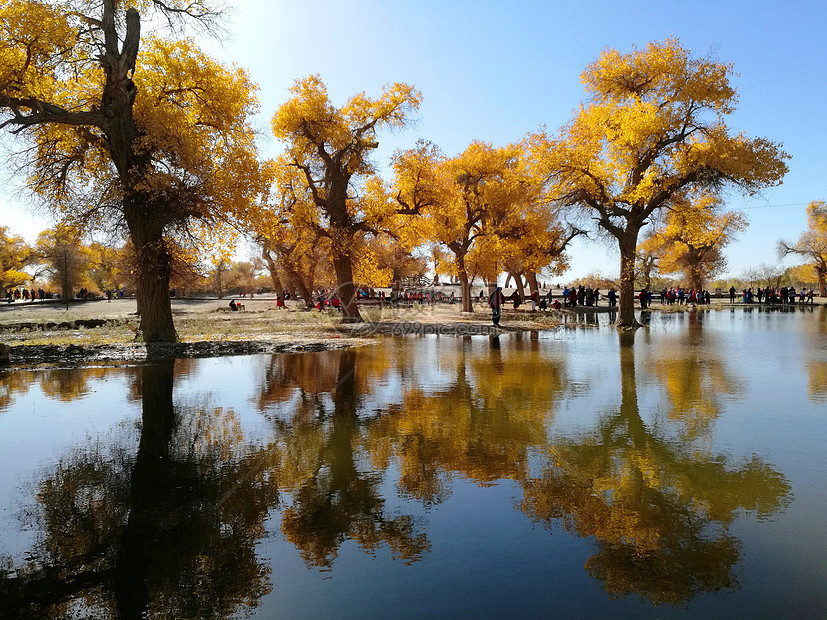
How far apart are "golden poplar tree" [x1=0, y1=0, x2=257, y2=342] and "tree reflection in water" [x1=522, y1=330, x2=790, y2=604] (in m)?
14.2

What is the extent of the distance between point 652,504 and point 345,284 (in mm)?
23176

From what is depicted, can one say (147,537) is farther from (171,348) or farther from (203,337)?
(203,337)

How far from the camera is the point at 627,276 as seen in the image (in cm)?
2473

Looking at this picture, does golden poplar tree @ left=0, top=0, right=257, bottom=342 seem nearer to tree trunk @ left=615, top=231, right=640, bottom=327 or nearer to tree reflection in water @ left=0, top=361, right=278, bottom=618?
tree reflection in water @ left=0, top=361, right=278, bottom=618

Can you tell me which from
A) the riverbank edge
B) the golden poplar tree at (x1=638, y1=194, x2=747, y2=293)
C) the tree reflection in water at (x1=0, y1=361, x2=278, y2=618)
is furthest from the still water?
the golden poplar tree at (x1=638, y1=194, x2=747, y2=293)

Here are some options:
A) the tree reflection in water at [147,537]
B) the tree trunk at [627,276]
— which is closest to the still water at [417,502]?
the tree reflection in water at [147,537]

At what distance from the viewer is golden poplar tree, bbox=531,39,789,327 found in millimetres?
20953

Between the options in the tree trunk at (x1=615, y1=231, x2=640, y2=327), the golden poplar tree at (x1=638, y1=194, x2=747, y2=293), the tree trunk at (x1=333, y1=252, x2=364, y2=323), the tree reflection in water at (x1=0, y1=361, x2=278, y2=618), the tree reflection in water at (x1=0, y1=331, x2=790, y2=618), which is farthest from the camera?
the golden poplar tree at (x1=638, y1=194, x2=747, y2=293)

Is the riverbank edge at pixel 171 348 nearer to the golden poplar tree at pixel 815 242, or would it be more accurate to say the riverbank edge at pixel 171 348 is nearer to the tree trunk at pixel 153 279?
the tree trunk at pixel 153 279

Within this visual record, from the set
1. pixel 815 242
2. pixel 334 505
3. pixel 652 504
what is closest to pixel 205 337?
pixel 334 505

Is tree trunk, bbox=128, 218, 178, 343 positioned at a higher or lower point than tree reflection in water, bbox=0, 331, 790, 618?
higher

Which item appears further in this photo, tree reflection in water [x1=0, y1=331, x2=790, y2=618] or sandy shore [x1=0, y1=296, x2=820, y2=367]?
sandy shore [x1=0, y1=296, x2=820, y2=367]

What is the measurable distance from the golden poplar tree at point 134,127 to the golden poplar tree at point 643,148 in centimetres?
1305

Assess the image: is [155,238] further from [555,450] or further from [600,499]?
[600,499]
